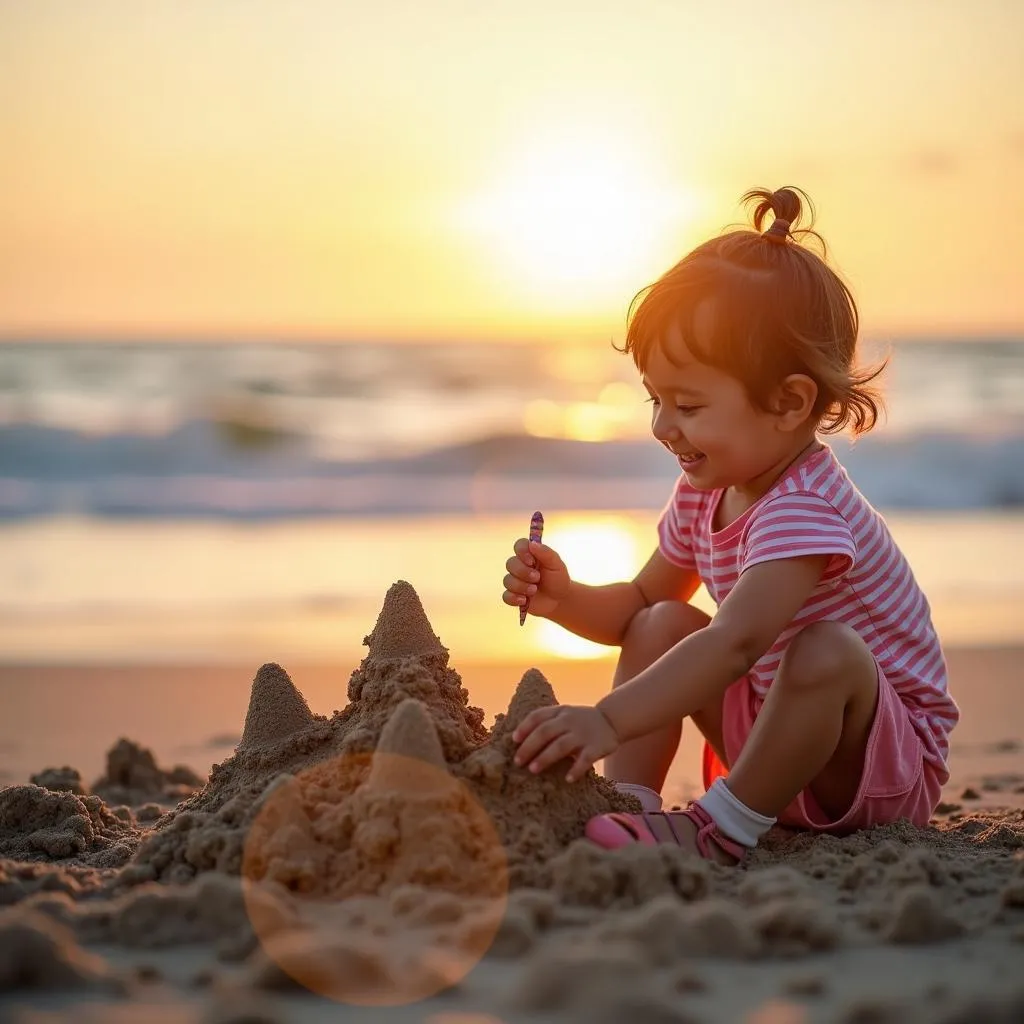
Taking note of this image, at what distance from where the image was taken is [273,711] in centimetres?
280

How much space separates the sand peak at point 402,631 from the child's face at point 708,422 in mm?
645

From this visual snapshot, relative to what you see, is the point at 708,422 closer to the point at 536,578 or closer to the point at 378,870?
the point at 536,578

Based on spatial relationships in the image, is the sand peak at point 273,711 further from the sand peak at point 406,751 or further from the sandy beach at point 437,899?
the sand peak at point 406,751

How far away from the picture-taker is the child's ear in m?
2.90

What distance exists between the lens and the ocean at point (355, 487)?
20.9 ft

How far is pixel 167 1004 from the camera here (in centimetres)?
176

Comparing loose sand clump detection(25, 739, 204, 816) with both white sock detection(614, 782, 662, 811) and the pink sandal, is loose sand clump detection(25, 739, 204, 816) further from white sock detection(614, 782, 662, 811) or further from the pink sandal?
the pink sandal

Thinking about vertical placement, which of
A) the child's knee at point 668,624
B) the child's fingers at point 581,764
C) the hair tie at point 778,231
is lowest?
the child's fingers at point 581,764

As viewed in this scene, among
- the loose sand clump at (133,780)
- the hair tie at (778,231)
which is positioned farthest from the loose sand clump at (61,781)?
the hair tie at (778,231)

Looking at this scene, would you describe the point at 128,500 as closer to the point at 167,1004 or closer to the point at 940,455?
the point at 940,455

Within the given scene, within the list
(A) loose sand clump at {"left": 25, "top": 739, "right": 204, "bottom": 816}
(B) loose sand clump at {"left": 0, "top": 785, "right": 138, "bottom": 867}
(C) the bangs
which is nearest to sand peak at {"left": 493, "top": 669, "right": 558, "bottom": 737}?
(C) the bangs

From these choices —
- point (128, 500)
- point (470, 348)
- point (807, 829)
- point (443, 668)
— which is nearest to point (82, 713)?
point (443, 668)

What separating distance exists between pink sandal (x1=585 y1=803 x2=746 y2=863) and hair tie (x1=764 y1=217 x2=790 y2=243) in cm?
123

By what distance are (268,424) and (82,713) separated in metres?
10.1
